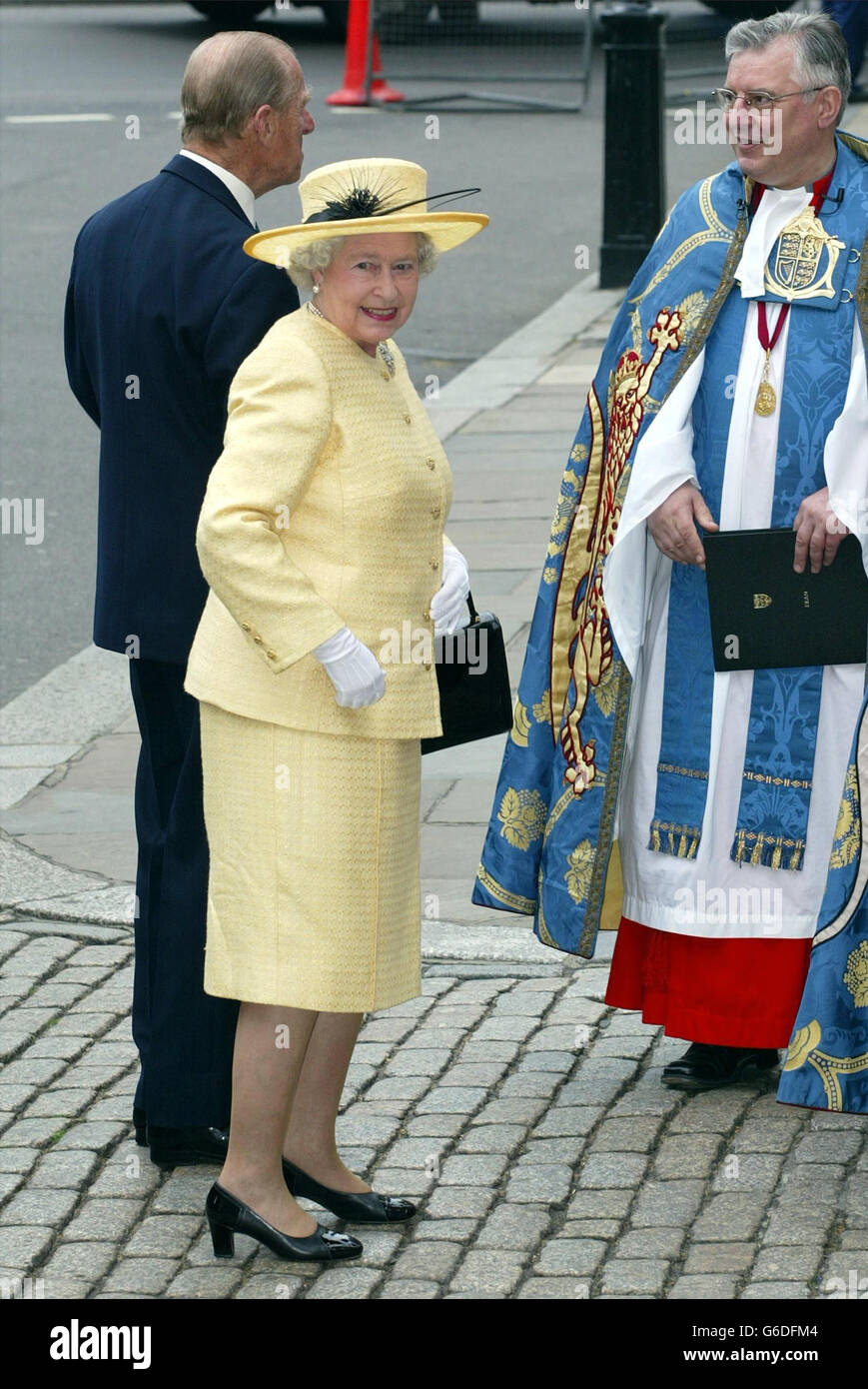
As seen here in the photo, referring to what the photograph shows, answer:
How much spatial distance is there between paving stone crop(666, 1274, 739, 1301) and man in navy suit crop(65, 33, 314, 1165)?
33.0 inches

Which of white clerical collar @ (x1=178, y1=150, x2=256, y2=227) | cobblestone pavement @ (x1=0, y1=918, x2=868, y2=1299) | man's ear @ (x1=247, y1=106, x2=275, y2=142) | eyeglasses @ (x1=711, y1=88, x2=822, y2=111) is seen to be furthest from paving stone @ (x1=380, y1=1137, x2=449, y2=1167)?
eyeglasses @ (x1=711, y1=88, x2=822, y2=111)

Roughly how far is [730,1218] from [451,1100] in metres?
0.67

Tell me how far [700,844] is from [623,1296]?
3.15 feet

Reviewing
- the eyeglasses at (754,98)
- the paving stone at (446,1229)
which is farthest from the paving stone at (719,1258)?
the eyeglasses at (754,98)

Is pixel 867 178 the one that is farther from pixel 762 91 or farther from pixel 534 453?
pixel 534 453

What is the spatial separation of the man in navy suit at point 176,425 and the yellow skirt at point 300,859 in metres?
0.39

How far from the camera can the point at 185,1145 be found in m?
3.85

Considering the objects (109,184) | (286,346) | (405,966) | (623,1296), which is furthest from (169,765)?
(109,184)

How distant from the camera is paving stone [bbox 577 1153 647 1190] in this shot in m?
3.76

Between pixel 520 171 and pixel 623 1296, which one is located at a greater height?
pixel 520 171

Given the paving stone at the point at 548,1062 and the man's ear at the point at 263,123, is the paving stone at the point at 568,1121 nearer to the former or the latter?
the paving stone at the point at 548,1062

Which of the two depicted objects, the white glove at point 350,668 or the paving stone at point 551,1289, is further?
the paving stone at point 551,1289

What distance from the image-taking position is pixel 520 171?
586 inches

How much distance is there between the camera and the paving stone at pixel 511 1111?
4.02 meters
